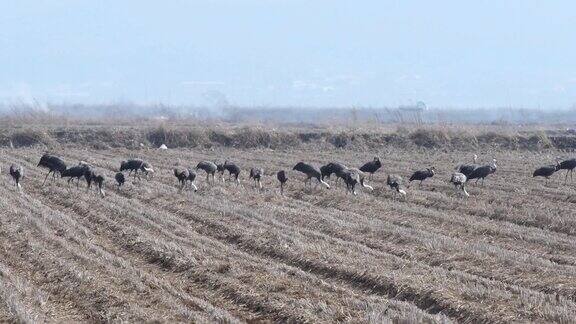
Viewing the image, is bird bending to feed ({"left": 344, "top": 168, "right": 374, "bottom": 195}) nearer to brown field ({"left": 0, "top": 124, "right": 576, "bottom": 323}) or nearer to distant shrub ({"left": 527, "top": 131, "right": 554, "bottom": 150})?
brown field ({"left": 0, "top": 124, "right": 576, "bottom": 323})

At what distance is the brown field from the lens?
13.5m

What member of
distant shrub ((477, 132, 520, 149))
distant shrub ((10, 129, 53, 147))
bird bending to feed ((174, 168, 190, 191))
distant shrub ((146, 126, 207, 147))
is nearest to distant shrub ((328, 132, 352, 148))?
distant shrub ((146, 126, 207, 147))

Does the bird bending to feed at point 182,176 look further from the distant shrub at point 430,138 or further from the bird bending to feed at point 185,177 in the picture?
the distant shrub at point 430,138

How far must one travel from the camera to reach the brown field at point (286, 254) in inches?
532

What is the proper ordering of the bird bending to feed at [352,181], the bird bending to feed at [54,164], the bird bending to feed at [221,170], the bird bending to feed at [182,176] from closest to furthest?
the bird bending to feed at [352,181] < the bird bending to feed at [182,176] < the bird bending to feed at [54,164] < the bird bending to feed at [221,170]

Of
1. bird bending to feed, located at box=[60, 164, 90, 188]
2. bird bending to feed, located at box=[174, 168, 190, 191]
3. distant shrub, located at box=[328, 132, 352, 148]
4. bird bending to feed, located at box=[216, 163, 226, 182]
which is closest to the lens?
bird bending to feed, located at box=[60, 164, 90, 188]

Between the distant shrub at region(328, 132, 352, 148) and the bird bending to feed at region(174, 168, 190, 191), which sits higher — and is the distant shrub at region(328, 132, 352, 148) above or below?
below

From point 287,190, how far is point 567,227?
9762 millimetres

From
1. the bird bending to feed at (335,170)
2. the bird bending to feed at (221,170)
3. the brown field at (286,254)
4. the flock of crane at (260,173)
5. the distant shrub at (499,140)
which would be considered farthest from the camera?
the distant shrub at (499,140)

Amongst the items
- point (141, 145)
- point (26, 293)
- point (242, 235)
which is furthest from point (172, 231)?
point (141, 145)

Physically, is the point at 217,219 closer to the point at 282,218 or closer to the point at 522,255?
the point at 282,218

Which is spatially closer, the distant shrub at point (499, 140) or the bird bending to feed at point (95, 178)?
the bird bending to feed at point (95, 178)

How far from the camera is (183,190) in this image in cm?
2792

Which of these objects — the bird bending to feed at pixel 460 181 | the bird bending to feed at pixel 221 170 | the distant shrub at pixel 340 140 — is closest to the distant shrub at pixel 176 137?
the distant shrub at pixel 340 140
